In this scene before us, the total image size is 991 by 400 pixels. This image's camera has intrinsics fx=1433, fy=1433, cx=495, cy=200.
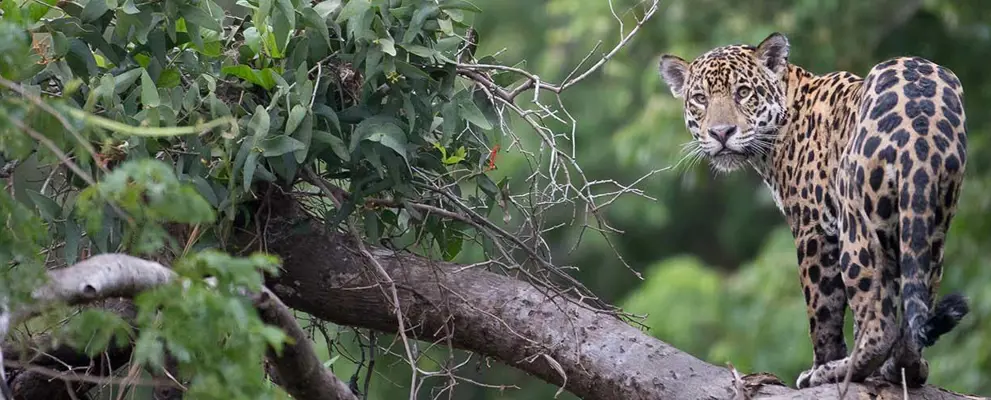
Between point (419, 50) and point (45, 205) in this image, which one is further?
point (419, 50)

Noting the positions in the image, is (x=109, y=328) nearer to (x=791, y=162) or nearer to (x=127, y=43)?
(x=127, y=43)

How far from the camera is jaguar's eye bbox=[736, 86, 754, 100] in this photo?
588cm

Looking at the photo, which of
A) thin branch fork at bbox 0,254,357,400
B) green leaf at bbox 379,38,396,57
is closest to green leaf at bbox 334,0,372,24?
green leaf at bbox 379,38,396,57

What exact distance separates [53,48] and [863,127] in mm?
2655

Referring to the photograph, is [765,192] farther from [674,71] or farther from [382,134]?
[382,134]

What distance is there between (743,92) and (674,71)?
0.62 m

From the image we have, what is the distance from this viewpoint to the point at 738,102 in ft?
19.3

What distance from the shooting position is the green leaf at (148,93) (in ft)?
13.8

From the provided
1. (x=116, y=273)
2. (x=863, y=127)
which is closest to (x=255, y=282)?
(x=116, y=273)

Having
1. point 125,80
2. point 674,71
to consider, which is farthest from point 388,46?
point 674,71

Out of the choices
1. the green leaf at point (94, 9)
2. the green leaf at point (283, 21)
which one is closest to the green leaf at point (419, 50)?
the green leaf at point (283, 21)

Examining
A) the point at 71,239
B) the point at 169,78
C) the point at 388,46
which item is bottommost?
the point at 71,239

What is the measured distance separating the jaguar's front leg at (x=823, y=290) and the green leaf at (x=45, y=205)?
272cm

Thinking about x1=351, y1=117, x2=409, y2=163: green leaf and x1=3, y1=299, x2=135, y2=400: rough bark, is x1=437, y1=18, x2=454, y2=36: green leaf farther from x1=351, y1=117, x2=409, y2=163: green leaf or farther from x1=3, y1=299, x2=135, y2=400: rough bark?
x1=3, y1=299, x2=135, y2=400: rough bark
